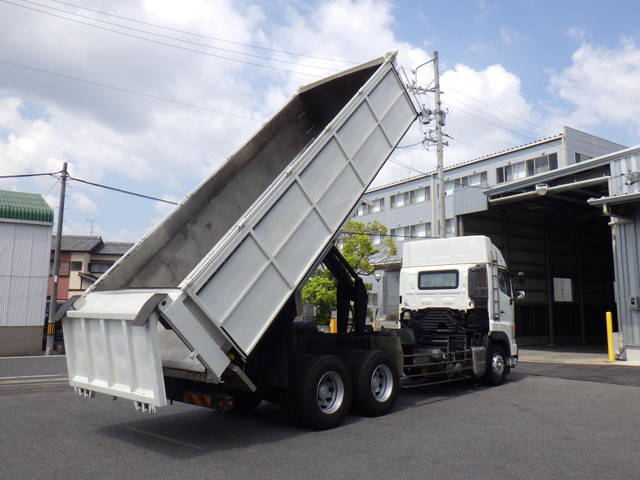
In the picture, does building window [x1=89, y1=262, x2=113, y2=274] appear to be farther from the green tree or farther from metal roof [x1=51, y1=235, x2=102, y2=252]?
the green tree

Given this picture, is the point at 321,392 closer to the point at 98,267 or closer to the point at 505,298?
the point at 505,298

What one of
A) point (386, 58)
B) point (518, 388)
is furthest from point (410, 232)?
point (386, 58)

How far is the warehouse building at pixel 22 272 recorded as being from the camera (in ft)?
62.1

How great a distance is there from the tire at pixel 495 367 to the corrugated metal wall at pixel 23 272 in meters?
16.4

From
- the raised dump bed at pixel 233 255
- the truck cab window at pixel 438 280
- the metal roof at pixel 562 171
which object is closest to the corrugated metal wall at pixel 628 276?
the metal roof at pixel 562 171

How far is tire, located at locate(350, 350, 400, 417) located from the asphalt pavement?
20 centimetres

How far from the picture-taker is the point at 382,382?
8039mm

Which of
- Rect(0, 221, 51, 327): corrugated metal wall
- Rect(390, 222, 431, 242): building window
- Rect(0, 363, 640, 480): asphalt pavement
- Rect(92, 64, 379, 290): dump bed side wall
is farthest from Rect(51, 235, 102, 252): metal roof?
Rect(92, 64, 379, 290): dump bed side wall

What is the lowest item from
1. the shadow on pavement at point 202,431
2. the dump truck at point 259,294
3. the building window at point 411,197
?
the shadow on pavement at point 202,431

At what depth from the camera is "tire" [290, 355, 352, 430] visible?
6.62 metres

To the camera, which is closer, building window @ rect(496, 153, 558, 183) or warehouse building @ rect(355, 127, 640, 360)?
warehouse building @ rect(355, 127, 640, 360)

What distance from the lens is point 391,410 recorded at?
8.14m

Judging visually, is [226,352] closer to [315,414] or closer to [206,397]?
[206,397]

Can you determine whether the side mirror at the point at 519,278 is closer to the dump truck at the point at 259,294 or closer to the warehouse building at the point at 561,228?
the dump truck at the point at 259,294
